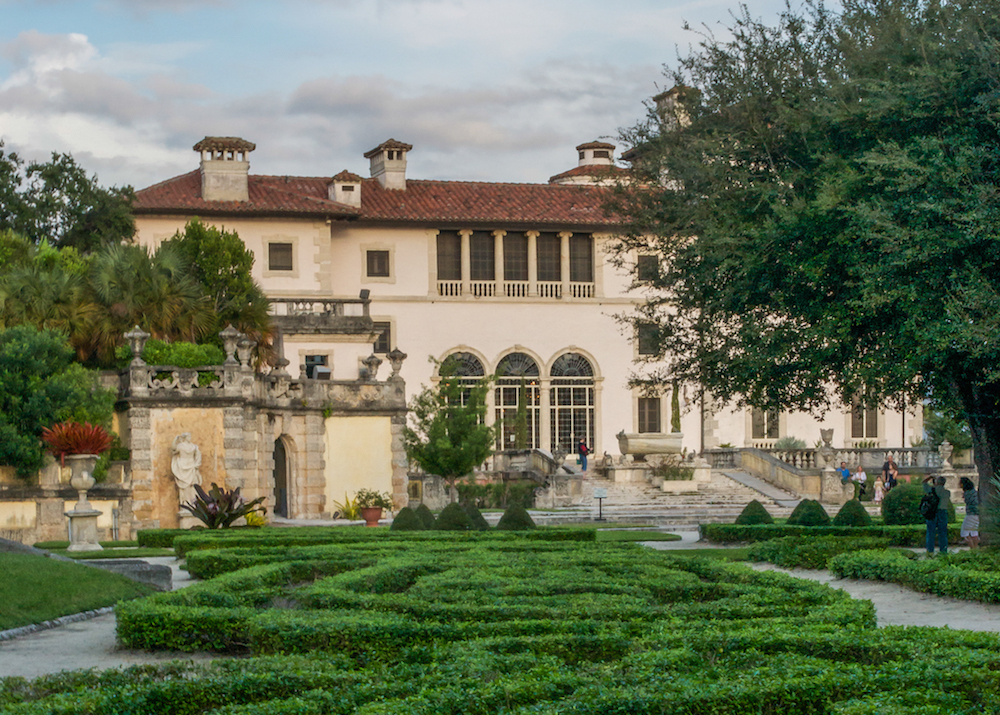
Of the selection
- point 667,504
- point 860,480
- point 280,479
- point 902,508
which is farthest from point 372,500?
point 860,480

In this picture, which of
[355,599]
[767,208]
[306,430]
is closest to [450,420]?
[306,430]

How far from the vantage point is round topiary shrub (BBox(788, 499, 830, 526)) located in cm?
2441

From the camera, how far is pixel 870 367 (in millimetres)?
18859

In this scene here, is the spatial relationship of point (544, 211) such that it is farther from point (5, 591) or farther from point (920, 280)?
point (5, 591)

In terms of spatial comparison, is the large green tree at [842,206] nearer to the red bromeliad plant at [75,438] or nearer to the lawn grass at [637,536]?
the lawn grass at [637,536]

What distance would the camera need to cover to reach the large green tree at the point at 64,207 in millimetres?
43906

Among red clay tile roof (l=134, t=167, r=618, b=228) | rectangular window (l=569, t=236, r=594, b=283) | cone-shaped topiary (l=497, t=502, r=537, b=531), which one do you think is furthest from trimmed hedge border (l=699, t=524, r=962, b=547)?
rectangular window (l=569, t=236, r=594, b=283)

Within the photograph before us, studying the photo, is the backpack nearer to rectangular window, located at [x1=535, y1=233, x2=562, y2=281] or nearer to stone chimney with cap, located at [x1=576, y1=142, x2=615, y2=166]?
rectangular window, located at [x1=535, y1=233, x2=562, y2=281]

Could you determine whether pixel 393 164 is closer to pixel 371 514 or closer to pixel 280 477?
pixel 280 477

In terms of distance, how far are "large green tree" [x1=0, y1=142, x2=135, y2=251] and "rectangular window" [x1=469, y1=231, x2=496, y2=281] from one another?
12462mm

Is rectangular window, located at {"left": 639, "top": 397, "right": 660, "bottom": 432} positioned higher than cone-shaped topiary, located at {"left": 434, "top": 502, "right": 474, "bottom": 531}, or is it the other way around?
rectangular window, located at {"left": 639, "top": 397, "right": 660, "bottom": 432}

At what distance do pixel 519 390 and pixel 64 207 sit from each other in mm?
17659

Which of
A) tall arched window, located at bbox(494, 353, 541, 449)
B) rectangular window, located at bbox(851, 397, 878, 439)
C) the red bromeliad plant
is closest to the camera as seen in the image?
the red bromeliad plant

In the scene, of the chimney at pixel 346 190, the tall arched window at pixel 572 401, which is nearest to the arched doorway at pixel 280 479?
the chimney at pixel 346 190
